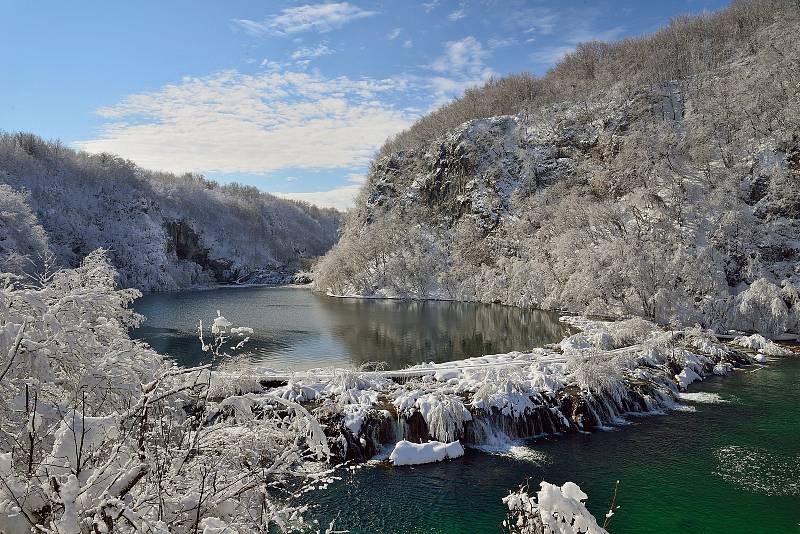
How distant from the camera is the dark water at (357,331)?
3509 centimetres

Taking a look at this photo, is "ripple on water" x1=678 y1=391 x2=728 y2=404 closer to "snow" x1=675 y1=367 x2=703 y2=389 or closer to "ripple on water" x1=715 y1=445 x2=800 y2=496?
"snow" x1=675 y1=367 x2=703 y2=389

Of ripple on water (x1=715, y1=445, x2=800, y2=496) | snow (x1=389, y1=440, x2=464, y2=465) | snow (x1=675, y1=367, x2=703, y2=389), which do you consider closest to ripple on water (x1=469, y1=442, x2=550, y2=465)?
snow (x1=389, y1=440, x2=464, y2=465)

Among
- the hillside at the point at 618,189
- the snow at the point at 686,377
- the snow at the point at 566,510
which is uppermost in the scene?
the hillside at the point at 618,189

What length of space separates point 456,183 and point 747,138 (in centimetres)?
4988

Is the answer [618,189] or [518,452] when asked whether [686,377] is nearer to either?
[518,452]

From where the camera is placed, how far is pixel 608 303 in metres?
50.9

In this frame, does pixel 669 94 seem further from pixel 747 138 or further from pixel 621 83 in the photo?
pixel 747 138

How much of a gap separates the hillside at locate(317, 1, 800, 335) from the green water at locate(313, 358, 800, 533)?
25689 mm

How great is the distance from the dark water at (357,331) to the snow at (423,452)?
1254 cm

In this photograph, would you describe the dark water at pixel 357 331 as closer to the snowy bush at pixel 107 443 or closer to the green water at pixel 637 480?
the green water at pixel 637 480

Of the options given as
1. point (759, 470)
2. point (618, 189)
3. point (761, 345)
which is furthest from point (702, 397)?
point (618, 189)

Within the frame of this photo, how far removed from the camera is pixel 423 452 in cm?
1883

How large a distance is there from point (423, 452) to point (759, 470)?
39.7ft

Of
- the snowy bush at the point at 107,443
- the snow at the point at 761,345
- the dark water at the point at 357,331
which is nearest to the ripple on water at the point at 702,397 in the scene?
the snow at the point at 761,345
